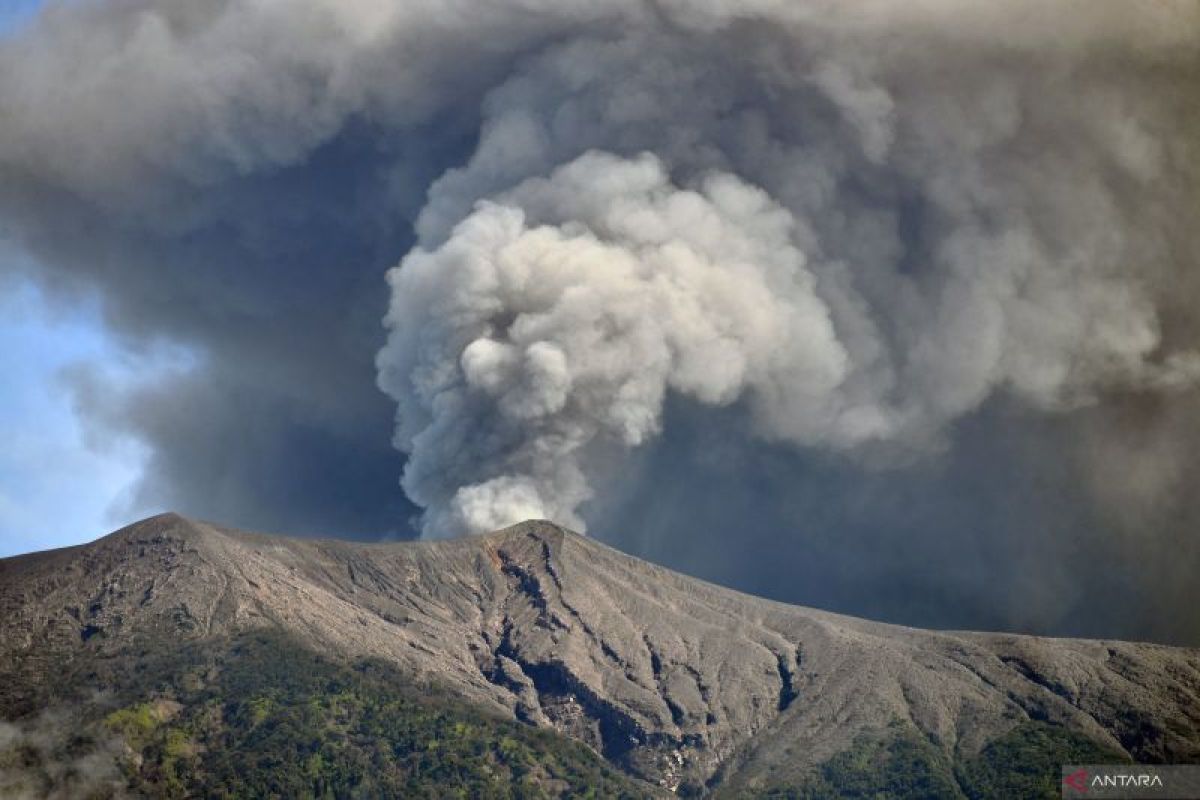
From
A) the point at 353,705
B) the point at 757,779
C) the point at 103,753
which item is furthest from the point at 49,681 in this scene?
the point at 757,779

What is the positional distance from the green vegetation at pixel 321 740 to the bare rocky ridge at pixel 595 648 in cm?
331

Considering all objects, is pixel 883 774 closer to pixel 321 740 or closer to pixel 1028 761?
pixel 1028 761

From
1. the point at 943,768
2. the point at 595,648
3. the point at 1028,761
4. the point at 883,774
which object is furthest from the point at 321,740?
the point at 1028,761

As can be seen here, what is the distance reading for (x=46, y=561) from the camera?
11050cm

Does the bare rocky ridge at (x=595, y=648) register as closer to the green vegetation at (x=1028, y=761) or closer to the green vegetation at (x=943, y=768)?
the green vegetation at (x=1028, y=761)

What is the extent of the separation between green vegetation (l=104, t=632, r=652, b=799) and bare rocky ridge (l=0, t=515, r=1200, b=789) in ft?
10.9

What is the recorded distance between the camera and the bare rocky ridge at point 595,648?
107 m

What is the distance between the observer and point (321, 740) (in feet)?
328

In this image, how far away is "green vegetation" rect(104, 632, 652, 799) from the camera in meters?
96.2

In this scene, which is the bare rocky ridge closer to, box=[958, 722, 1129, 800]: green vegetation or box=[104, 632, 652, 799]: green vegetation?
box=[958, 722, 1129, 800]: green vegetation

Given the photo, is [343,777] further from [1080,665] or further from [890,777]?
[1080,665]

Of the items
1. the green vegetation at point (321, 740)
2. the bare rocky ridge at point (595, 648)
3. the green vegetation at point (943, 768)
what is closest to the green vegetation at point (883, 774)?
the green vegetation at point (943, 768)

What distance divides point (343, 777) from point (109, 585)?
67.8ft

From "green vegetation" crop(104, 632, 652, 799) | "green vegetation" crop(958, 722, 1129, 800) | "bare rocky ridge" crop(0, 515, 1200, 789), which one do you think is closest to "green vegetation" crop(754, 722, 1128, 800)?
"green vegetation" crop(958, 722, 1129, 800)
